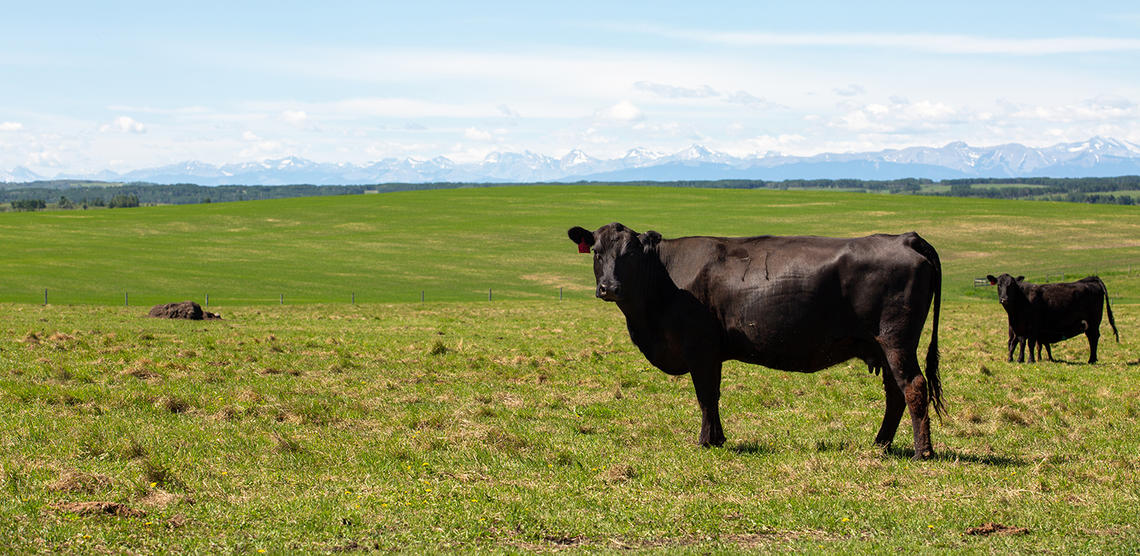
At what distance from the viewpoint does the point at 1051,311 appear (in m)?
23.7

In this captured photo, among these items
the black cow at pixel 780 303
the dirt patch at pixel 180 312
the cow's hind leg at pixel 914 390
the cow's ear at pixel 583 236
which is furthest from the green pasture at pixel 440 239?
the cow's hind leg at pixel 914 390

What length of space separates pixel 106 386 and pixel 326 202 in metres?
140

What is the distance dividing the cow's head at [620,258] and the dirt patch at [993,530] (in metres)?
4.86

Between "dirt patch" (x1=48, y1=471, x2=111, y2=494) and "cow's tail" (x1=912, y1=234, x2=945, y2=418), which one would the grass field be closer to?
"dirt patch" (x1=48, y1=471, x2=111, y2=494)

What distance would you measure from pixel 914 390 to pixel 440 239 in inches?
3692

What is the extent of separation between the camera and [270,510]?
8.48m

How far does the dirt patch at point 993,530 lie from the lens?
26.0 ft

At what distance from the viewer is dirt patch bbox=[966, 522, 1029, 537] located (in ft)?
26.0

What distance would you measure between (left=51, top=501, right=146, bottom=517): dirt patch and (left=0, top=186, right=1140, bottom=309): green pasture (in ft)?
152

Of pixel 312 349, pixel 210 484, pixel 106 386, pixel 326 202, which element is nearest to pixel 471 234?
pixel 326 202

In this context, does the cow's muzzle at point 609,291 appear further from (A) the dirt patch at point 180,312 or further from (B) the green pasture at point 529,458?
(A) the dirt patch at point 180,312

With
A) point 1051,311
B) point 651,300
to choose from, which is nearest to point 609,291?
point 651,300

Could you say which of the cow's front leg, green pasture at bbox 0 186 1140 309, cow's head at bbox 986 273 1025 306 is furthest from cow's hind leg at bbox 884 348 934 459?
green pasture at bbox 0 186 1140 309

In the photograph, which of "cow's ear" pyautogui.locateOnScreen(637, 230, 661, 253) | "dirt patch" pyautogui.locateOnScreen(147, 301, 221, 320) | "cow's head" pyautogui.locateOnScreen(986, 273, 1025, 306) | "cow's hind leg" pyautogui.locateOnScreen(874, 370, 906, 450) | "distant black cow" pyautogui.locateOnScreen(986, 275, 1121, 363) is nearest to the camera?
"cow's hind leg" pyautogui.locateOnScreen(874, 370, 906, 450)
